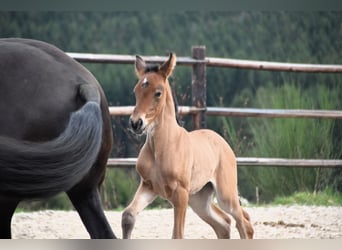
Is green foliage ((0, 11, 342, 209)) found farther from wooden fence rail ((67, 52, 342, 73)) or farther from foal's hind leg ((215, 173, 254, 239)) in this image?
foal's hind leg ((215, 173, 254, 239))

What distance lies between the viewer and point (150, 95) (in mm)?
3031

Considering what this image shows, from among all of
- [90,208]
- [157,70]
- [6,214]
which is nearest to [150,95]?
[157,70]

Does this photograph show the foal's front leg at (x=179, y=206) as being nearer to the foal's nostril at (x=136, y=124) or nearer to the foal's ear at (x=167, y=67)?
the foal's nostril at (x=136, y=124)

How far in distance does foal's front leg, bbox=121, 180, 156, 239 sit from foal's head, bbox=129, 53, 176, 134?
281 mm

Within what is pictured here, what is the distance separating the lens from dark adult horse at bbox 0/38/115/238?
2518 mm

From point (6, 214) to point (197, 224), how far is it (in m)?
1.01

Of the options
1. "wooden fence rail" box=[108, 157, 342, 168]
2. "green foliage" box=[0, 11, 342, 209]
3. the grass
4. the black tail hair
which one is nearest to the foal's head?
"green foliage" box=[0, 11, 342, 209]

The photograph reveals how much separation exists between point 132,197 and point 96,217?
0.67 m

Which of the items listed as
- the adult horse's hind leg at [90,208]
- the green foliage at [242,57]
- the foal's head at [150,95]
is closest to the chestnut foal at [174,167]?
the foal's head at [150,95]

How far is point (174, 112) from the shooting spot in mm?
3115

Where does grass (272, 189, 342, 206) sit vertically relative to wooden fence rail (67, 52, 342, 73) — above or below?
below

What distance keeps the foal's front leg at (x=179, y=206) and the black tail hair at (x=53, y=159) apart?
560mm

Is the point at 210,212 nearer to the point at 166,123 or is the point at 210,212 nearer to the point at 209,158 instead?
the point at 209,158
